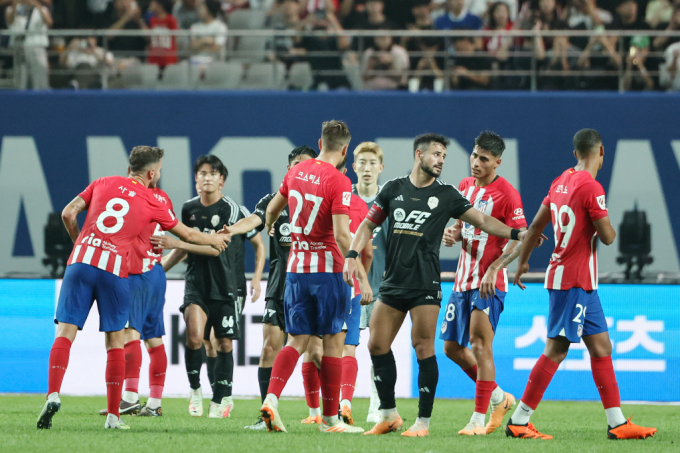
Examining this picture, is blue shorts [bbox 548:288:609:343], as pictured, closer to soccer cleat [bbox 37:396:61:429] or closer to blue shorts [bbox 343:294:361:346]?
blue shorts [bbox 343:294:361:346]

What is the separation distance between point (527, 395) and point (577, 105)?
838 centimetres

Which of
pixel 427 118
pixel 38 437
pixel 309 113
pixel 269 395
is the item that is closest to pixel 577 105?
pixel 427 118

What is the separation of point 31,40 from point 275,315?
8.69m

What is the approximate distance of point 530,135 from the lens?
45.6 feet

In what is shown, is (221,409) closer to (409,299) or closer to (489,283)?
(409,299)

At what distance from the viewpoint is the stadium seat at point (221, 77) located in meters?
14.1

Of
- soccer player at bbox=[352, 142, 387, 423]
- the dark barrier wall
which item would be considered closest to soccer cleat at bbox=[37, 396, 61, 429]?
soccer player at bbox=[352, 142, 387, 423]

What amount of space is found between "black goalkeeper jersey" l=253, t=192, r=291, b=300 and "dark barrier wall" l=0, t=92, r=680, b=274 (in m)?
6.01

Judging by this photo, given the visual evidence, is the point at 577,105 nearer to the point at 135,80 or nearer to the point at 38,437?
the point at 135,80

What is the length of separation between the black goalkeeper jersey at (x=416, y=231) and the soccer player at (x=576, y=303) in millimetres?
699

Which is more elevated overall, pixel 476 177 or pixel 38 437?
pixel 476 177

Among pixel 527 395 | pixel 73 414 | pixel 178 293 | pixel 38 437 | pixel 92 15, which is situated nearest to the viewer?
pixel 38 437

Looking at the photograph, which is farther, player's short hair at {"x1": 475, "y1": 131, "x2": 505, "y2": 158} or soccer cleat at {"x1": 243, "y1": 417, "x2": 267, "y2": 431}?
player's short hair at {"x1": 475, "y1": 131, "x2": 505, "y2": 158}

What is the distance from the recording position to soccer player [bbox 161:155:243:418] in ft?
26.9
